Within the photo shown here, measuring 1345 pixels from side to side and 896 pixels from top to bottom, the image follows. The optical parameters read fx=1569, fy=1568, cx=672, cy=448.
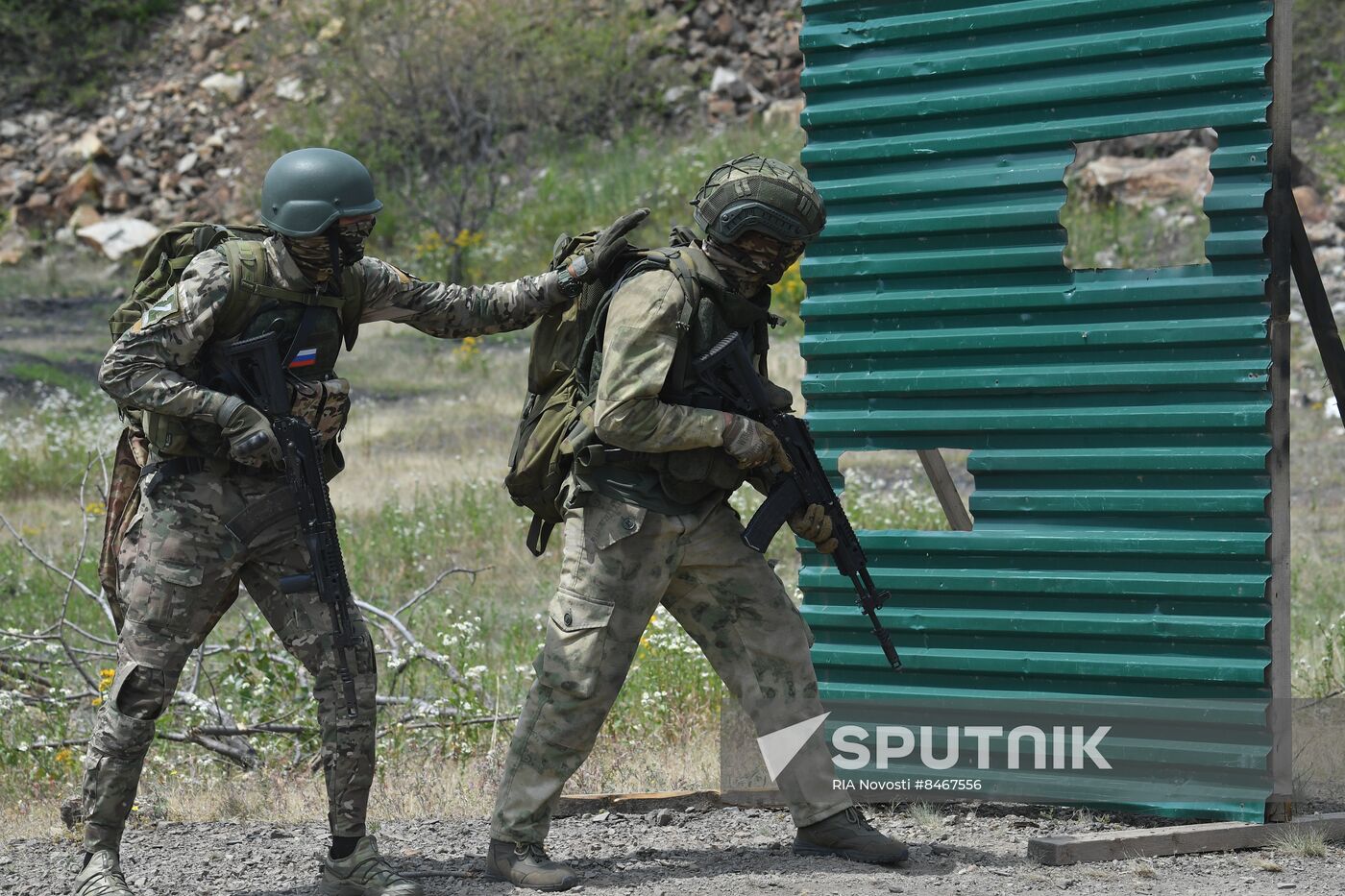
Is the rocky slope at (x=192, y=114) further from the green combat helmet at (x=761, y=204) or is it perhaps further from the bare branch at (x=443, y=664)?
the green combat helmet at (x=761, y=204)

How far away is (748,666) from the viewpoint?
14.5 ft

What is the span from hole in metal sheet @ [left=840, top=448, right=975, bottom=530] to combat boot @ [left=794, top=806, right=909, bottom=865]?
3.14 meters

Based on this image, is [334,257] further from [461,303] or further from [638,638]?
[638,638]

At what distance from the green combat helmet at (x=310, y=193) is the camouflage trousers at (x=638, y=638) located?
1.01 m

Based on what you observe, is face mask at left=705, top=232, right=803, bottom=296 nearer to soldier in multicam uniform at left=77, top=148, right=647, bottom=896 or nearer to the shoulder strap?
the shoulder strap

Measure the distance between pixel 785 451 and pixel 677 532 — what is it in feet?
1.23

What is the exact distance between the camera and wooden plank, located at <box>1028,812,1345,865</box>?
173 inches

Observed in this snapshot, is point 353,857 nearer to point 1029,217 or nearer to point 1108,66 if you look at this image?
point 1029,217

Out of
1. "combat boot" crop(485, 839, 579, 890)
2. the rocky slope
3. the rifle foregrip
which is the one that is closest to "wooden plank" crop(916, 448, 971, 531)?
the rifle foregrip

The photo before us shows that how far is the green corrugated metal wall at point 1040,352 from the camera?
4.54 m

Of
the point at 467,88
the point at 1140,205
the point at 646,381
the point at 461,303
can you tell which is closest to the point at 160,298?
the point at 461,303

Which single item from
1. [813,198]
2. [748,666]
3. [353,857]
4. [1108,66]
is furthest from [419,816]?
[1108,66]

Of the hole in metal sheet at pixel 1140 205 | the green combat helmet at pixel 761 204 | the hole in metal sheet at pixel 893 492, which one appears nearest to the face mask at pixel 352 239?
the green combat helmet at pixel 761 204

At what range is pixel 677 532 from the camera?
423 centimetres
